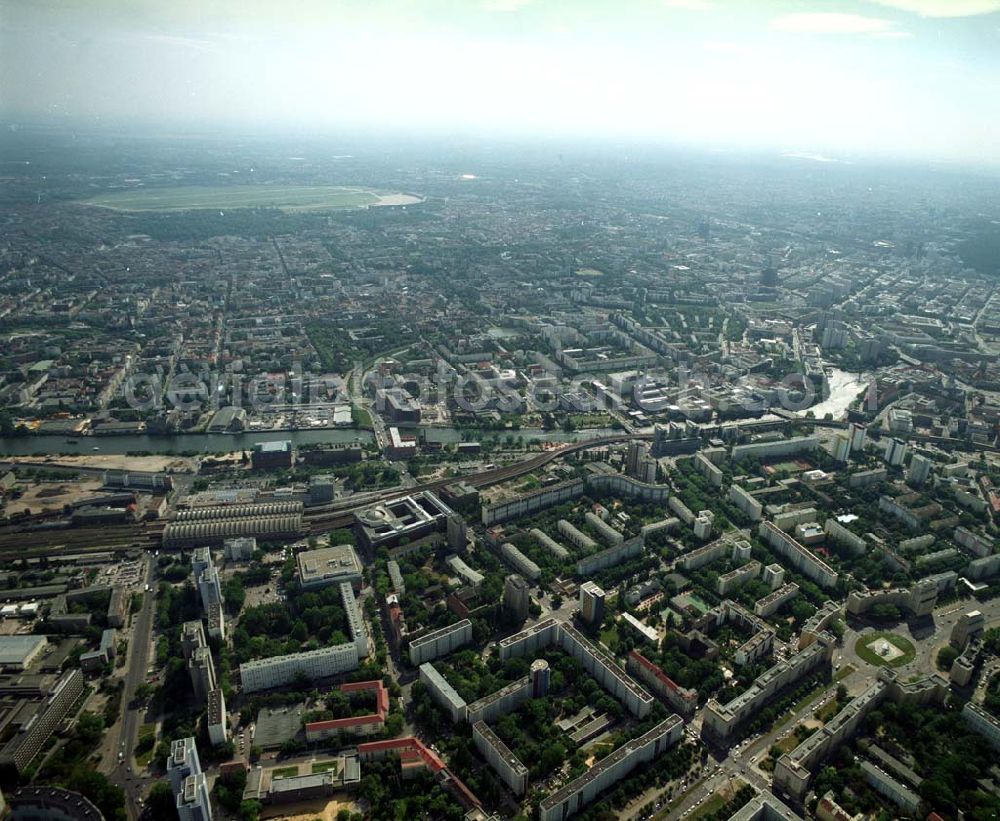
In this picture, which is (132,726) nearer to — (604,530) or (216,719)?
(216,719)

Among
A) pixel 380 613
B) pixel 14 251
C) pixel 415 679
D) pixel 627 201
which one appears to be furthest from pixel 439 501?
pixel 627 201

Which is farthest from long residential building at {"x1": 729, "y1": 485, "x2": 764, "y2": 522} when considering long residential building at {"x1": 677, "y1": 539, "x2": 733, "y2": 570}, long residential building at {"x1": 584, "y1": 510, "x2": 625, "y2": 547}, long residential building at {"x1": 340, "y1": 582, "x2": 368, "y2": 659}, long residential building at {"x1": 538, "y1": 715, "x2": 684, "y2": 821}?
long residential building at {"x1": 340, "y1": 582, "x2": 368, "y2": 659}

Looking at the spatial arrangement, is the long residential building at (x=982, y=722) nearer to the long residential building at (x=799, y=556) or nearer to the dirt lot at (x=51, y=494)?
the long residential building at (x=799, y=556)

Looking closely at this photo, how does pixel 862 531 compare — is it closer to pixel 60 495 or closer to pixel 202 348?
pixel 60 495

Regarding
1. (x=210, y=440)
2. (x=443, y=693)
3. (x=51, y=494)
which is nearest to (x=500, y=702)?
(x=443, y=693)

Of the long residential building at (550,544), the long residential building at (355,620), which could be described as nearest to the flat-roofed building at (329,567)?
the long residential building at (355,620)
